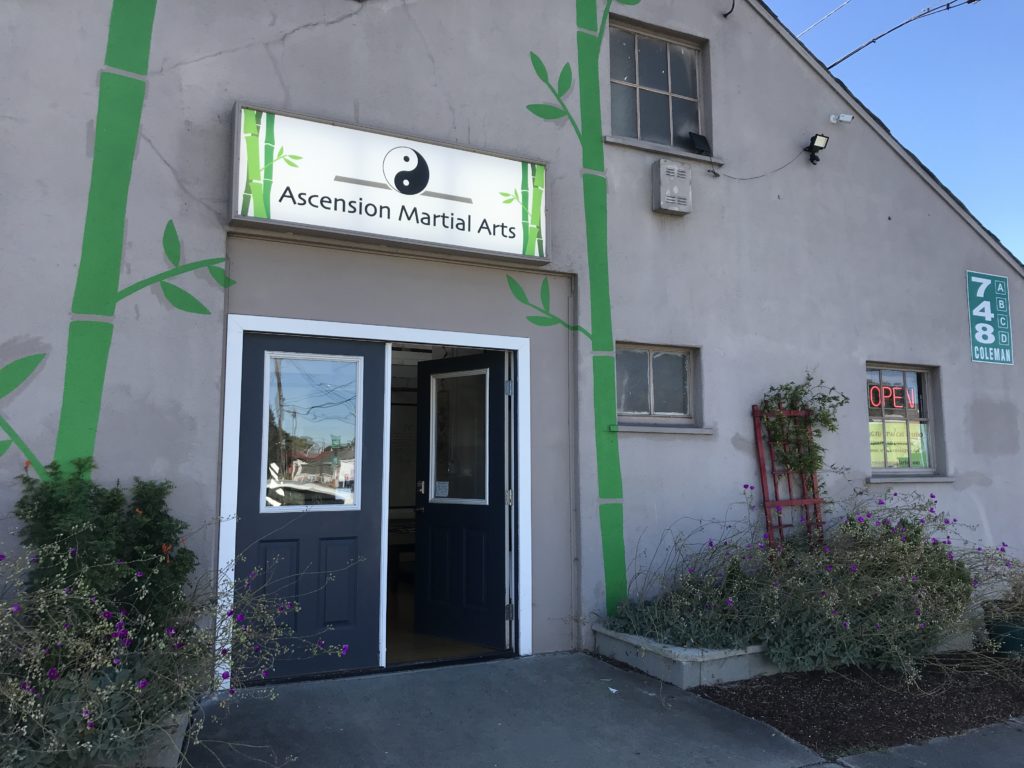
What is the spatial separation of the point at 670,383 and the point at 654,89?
9.36 ft

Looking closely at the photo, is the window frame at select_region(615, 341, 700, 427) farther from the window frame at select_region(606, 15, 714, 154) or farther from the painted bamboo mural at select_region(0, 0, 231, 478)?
the painted bamboo mural at select_region(0, 0, 231, 478)

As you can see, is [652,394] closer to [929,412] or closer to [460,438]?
[460,438]

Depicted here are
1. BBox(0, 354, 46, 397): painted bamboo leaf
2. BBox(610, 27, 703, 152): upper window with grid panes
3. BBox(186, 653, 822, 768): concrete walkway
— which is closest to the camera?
BBox(186, 653, 822, 768): concrete walkway

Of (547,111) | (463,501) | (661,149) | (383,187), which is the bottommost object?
(463,501)

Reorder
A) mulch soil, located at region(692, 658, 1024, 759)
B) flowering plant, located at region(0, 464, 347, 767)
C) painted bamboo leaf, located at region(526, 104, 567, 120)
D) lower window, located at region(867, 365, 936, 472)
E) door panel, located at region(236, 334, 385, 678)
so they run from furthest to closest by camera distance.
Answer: lower window, located at region(867, 365, 936, 472)
painted bamboo leaf, located at region(526, 104, 567, 120)
door panel, located at region(236, 334, 385, 678)
mulch soil, located at region(692, 658, 1024, 759)
flowering plant, located at region(0, 464, 347, 767)

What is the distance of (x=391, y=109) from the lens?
6340 millimetres

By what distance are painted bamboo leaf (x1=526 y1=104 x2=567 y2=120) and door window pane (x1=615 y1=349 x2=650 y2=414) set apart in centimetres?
210

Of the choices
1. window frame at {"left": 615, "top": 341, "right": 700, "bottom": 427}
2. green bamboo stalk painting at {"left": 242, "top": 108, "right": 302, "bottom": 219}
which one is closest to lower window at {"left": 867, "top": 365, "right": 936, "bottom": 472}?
window frame at {"left": 615, "top": 341, "right": 700, "bottom": 427}

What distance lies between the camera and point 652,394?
7.46 meters

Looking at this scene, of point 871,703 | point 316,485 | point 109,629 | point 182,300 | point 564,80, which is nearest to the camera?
point 109,629

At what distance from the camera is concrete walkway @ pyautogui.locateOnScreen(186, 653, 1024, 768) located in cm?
461

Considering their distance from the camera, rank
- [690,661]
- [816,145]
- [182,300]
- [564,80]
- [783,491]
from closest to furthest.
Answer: [182,300] < [690,661] < [564,80] < [783,491] < [816,145]

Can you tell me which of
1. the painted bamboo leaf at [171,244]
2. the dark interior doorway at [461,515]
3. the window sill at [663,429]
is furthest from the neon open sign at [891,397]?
the painted bamboo leaf at [171,244]

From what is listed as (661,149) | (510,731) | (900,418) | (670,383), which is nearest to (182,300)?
(510,731)
